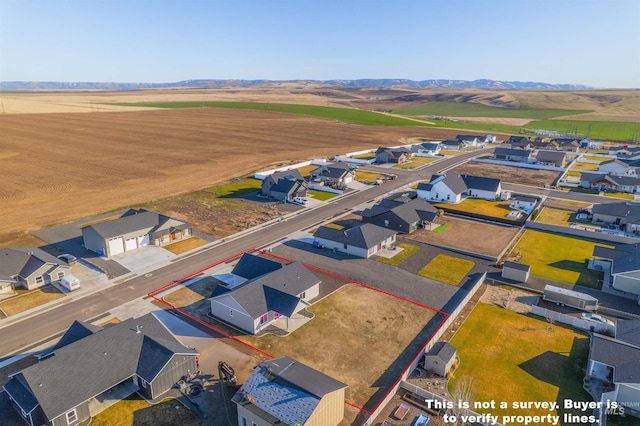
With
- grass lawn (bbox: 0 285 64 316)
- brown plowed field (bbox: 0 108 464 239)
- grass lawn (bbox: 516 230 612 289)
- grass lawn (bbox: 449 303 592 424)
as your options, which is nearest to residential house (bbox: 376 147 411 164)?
brown plowed field (bbox: 0 108 464 239)

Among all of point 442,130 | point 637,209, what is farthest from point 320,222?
point 442,130

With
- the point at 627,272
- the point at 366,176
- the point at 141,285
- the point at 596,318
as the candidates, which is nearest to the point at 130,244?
the point at 141,285

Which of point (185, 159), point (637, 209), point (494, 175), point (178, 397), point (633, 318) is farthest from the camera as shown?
point (185, 159)

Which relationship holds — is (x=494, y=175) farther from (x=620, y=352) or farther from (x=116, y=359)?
(x=116, y=359)

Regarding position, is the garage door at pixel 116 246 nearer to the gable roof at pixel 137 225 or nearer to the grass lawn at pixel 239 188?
the gable roof at pixel 137 225

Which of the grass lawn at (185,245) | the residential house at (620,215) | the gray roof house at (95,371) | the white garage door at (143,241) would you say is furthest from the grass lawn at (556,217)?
the white garage door at (143,241)

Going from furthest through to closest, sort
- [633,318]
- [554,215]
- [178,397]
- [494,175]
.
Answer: [494,175]
[554,215]
[633,318]
[178,397]

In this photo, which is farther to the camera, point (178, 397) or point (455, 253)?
point (455, 253)
